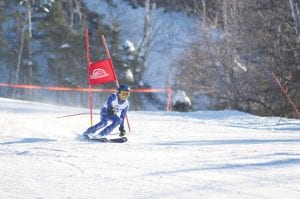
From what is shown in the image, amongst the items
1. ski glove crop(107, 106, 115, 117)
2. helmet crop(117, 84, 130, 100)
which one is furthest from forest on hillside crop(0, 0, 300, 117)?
ski glove crop(107, 106, 115, 117)

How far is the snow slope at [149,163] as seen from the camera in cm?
630

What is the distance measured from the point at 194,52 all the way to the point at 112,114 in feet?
56.2

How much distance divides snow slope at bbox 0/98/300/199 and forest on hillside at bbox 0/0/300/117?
432 inches

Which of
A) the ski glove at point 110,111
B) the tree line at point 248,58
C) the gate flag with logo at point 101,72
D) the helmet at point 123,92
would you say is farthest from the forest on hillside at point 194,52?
the ski glove at point 110,111

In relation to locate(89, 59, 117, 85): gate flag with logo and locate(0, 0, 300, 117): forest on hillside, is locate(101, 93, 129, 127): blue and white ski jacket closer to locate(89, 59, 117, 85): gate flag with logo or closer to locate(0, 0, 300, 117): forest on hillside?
locate(89, 59, 117, 85): gate flag with logo

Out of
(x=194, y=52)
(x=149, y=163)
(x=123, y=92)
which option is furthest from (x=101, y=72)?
(x=194, y=52)

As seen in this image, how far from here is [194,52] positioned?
27.5m

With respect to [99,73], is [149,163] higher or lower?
lower

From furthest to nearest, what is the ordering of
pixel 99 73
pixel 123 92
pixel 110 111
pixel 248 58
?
1. pixel 248 58
2. pixel 99 73
3. pixel 123 92
4. pixel 110 111

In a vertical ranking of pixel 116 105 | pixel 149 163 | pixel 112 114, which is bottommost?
pixel 149 163

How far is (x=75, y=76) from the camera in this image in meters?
36.6

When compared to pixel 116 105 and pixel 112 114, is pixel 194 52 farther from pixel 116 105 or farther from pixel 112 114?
pixel 112 114

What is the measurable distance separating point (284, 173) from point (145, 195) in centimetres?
210

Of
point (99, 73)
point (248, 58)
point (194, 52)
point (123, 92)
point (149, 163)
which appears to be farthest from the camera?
point (194, 52)
